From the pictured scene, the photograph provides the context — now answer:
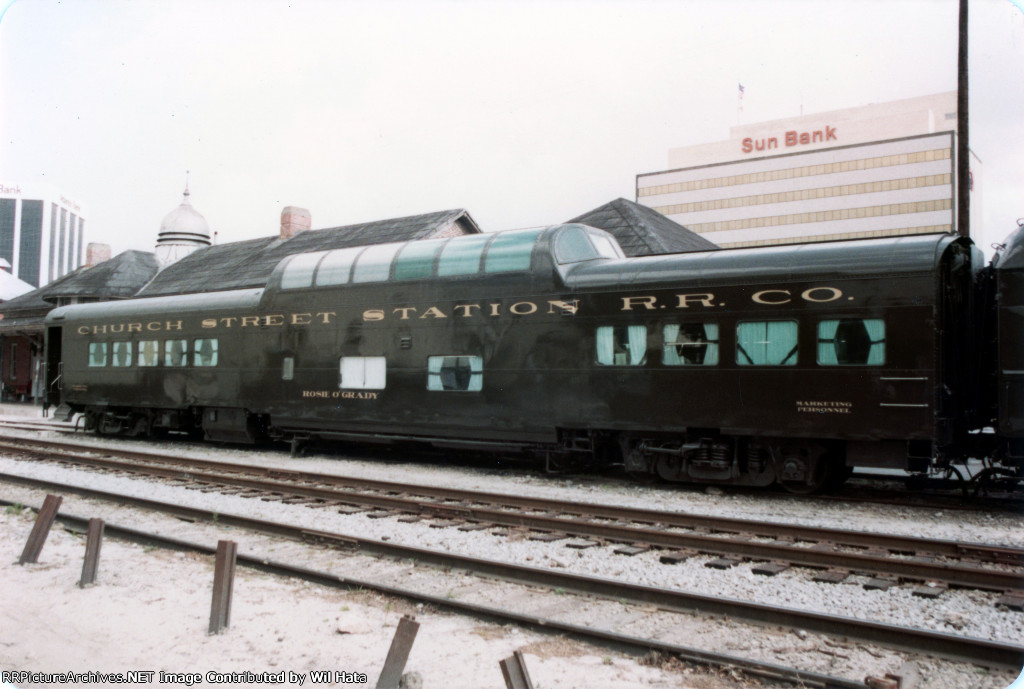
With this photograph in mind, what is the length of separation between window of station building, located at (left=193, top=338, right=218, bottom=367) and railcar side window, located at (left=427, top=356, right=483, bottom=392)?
5794 millimetres

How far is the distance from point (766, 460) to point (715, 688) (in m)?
6.29

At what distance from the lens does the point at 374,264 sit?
1338 centimetres

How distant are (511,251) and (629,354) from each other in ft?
8.68

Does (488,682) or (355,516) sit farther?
(355,516)

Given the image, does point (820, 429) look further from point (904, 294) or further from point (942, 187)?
point (942, 187)

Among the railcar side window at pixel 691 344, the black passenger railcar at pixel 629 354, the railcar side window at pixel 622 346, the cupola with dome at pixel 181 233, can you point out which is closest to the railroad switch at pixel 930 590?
the black passenger railcar at pixel 629 354

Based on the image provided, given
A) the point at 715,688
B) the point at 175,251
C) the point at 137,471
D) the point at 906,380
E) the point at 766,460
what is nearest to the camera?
the point at 715,688

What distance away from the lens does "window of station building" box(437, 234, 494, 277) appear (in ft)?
39.9

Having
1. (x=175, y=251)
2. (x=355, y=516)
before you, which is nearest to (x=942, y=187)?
(x=355, y=516)

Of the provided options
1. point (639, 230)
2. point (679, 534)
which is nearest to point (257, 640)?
point (679, 534)

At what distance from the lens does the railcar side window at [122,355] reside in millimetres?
17453

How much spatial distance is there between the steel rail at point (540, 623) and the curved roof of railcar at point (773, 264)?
6.12 metres

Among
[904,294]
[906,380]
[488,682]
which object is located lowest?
[488,682]

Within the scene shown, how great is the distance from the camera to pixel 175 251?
41.8 meters
